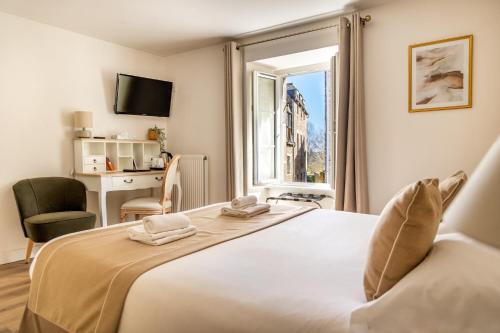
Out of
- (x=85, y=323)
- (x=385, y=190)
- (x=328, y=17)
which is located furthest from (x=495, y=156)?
(x=328, y=17)

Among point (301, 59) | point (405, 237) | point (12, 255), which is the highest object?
point (301, 59)

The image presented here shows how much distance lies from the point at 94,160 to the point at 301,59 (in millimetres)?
2718

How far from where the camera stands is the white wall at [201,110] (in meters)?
4.48

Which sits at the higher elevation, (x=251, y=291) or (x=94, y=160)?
(x=94, y=160)

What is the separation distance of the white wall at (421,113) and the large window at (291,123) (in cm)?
90

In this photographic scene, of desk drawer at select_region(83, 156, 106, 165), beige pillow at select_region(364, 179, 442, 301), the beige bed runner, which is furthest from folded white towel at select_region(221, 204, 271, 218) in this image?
desk drawer at select_region(83, 156, 106, 165)

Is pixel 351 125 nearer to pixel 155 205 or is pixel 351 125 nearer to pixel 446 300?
pixel 155 205

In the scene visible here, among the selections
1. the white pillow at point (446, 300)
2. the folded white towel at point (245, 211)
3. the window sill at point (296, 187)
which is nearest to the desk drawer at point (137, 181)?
the window sill at point (296, 187)

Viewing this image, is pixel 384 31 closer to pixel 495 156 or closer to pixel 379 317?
pixel 379 317

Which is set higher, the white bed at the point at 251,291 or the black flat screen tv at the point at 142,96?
the black flat screen tv at the point at 142,96

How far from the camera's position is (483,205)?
1.27 ft

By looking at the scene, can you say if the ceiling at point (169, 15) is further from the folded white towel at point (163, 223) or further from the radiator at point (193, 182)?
the folded white towel at point (163, 223)

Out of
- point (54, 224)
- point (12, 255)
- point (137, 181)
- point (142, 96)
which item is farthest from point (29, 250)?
point (142, 96)

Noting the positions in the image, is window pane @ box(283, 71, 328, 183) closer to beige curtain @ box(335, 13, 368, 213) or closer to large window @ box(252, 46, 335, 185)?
large window @ box(252, 46, 335, 185)
